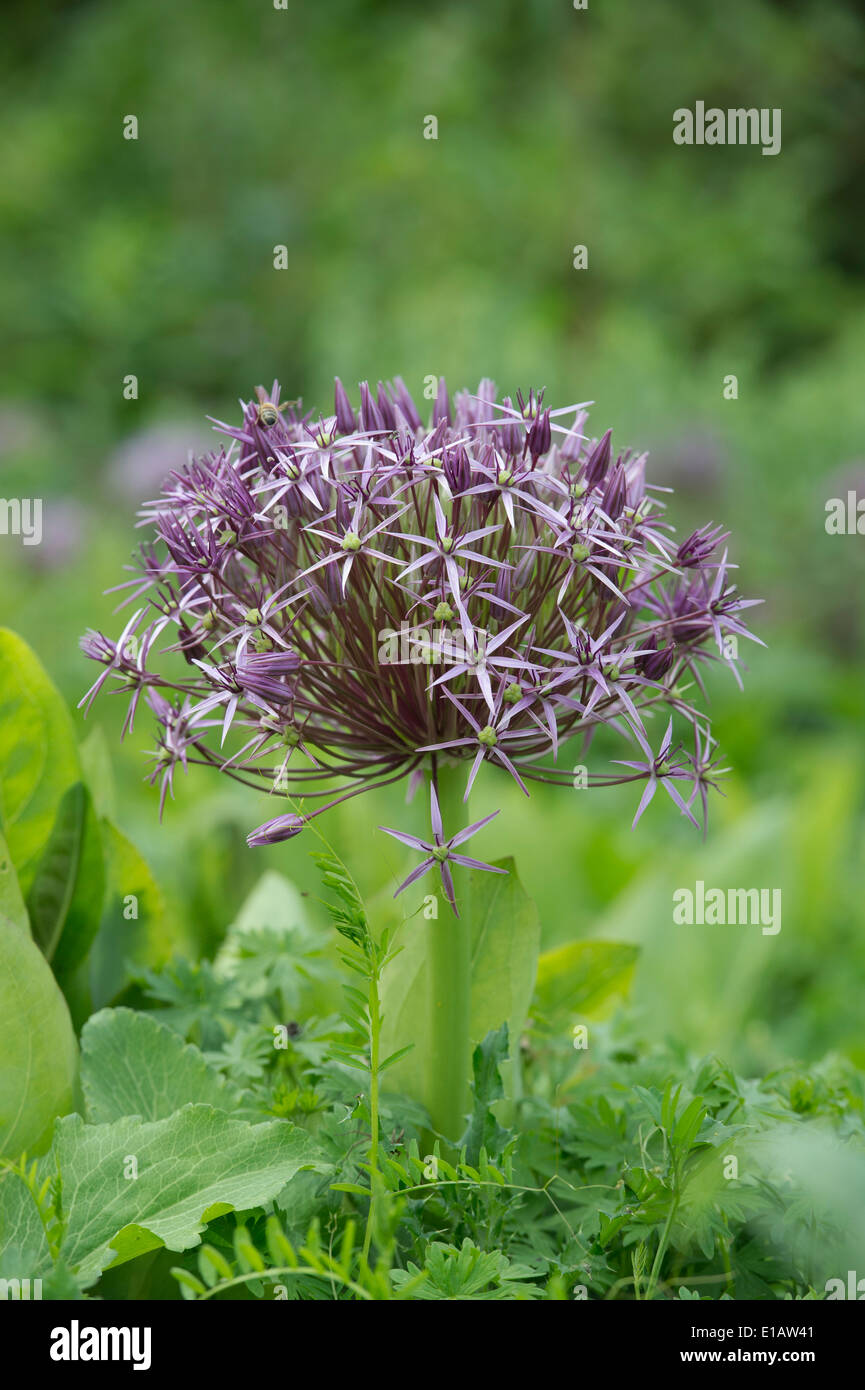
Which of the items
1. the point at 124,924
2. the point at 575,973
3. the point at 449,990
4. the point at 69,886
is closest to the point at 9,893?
the point at 69,886

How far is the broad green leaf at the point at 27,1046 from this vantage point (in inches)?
33.4

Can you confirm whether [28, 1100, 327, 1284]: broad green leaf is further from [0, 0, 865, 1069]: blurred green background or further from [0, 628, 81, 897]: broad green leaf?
[0, 0, 865, 1069]: blurred green background

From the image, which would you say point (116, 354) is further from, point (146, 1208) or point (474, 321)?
point (146, 1208)

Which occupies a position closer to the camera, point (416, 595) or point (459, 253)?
point (416, 595)

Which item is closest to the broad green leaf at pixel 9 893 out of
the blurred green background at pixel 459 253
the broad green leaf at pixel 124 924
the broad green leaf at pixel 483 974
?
the broad green leaf at pixel 124 924

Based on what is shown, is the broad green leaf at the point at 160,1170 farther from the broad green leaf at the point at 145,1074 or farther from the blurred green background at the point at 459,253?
the blurred green background at the point at 459,253

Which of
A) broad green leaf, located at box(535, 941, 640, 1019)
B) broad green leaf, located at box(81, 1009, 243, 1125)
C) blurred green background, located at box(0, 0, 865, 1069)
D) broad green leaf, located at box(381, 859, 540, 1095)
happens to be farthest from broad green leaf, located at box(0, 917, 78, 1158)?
blurred green background, located at box(0, 0, 865, 1069)

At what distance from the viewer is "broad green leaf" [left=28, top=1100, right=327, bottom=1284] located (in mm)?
765

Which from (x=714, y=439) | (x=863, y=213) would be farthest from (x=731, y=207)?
(x=714, y=439)

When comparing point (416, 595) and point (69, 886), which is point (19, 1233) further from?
point (416, 595)

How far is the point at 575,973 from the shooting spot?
1166 millimetres

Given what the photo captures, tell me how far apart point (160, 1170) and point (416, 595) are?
43 centimetres

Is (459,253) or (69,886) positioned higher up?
(459,253)

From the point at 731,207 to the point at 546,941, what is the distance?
14.6 ft
